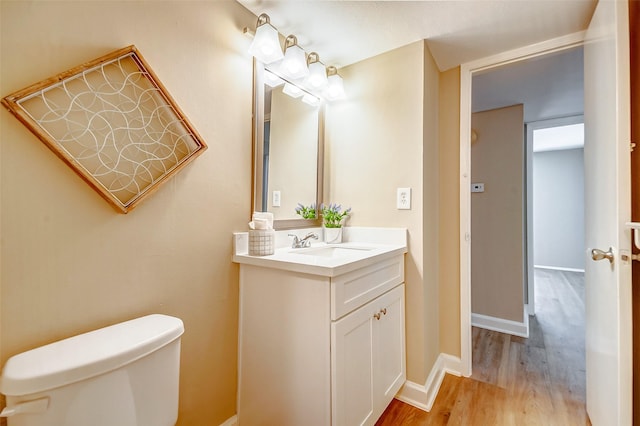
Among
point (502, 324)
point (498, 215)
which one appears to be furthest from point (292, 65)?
point (502, 324)

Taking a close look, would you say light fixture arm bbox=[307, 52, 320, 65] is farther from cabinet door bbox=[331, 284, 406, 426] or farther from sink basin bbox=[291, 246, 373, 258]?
cabinet door bbox=[331, 284, 406, 426]

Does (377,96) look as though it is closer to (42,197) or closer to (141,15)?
(141,15)

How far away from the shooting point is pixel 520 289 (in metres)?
2.57

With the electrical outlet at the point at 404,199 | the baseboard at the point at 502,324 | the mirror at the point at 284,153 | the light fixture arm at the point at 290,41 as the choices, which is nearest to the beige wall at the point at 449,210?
the electrical outlet at the point at 404,199

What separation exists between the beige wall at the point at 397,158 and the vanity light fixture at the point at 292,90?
1.01ft

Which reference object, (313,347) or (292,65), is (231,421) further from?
(292,65)

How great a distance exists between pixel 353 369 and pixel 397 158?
120 centimetres

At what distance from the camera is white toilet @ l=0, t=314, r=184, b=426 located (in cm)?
65

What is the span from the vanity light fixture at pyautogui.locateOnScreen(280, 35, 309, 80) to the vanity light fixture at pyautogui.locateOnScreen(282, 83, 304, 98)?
118 millimetres

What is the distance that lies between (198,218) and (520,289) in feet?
9.27

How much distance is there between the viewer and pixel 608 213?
113 centimetres

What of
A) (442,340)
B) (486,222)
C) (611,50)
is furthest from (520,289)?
(611,50)

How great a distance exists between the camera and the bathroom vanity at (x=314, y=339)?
1.07 m

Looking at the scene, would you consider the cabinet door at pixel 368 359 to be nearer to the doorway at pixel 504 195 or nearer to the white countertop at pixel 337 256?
the white countertop at pixel 337 256
